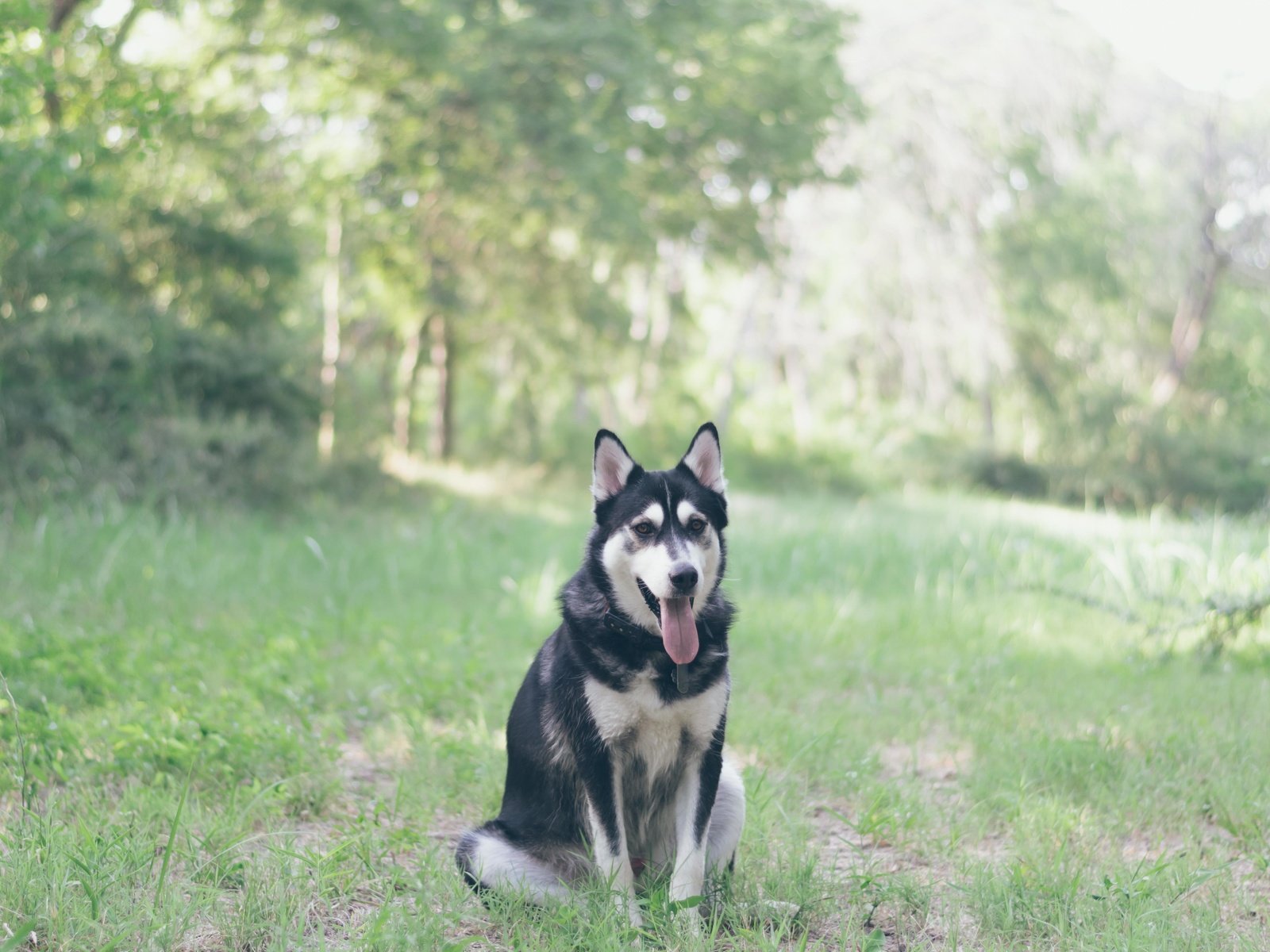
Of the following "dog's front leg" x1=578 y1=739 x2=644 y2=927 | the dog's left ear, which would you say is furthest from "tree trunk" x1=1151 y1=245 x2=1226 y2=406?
"dog's front leg" x1=578 y1=739 x2=644 y2=927

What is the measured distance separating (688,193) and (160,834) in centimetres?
1490

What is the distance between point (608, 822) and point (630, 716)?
331 millimetres

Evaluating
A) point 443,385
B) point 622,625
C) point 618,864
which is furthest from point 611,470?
point 443,385

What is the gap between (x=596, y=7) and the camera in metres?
13.1

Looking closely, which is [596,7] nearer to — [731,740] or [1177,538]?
A: [1177,538]

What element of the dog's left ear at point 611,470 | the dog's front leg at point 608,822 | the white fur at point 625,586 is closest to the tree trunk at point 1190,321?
the dog's left ear at point 611,470

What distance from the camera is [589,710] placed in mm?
3219

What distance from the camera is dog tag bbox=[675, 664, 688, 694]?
10.5 ft

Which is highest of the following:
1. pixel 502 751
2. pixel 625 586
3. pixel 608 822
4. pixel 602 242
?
pixel 602 242

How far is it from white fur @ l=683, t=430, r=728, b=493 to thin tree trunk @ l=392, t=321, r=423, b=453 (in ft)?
41.8

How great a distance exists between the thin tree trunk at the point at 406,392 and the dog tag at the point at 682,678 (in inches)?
520

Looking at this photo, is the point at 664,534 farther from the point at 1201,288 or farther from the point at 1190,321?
the point at 1201,288

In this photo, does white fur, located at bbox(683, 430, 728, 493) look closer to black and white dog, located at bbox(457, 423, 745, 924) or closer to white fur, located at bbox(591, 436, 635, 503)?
black and white dog, located at bbox(457, 423, 745, 924)

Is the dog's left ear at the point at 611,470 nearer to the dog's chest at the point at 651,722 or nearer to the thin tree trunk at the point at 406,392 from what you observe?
the dog's chest at the point at 651,722
